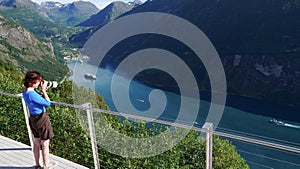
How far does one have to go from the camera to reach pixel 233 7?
122 m

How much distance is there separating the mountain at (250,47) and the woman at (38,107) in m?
75.5

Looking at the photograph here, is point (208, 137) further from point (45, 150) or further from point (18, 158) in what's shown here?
point (18, 158)

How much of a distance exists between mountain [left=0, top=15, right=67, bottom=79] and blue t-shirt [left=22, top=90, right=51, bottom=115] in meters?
117

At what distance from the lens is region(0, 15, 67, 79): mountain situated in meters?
123

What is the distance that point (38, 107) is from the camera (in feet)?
12.6

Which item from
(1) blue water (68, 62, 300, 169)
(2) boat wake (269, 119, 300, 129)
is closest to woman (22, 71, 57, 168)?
(1) blue water (68, 62, 300, 169)

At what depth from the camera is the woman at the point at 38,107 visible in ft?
12.1

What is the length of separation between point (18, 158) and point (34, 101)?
1604 millimetres

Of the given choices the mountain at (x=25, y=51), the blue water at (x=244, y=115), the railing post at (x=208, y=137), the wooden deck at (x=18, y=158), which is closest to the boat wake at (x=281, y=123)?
the blue water at (x=244, y=115)

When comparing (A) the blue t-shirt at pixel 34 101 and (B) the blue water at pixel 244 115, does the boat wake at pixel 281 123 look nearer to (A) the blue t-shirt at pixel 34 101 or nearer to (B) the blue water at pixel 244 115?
(B) the blue water at pixel 244 115

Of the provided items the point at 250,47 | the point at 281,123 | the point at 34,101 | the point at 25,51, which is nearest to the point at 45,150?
the point at 34,101

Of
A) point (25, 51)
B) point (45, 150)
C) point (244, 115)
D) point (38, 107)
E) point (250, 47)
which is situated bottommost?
point (45, 150)

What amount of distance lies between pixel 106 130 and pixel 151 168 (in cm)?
168

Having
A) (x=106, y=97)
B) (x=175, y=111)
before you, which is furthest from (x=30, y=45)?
(x=175, y=111)
